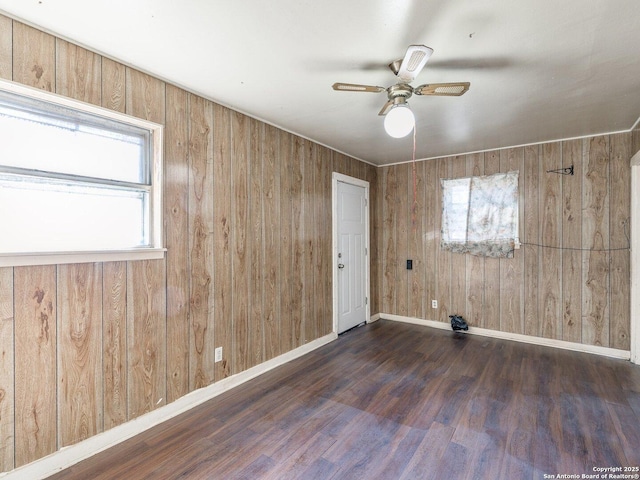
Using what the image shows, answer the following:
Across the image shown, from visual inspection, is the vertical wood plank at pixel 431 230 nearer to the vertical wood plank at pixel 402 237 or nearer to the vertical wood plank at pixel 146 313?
the vertical wood plank at pixel 402 237

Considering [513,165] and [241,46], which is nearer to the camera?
[241,46]

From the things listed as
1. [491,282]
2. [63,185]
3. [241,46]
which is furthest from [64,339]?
[491,282]

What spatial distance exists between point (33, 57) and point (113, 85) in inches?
15.0

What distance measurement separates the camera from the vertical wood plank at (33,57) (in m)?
1.60

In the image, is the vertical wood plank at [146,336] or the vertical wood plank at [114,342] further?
the vertical wood plank at [146,336]

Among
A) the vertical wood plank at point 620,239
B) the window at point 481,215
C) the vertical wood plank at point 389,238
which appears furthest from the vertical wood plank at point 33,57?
the vertical wood plank at point 620,239

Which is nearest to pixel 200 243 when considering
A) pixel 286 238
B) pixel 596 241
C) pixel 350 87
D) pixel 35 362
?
pixel 286 238

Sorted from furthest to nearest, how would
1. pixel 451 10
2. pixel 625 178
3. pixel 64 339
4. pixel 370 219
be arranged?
1. pixel 370 219
2. pixel 625 178
3. pixel 64 339
4. pixel 451 10

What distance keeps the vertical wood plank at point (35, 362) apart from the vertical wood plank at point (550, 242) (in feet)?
15.3

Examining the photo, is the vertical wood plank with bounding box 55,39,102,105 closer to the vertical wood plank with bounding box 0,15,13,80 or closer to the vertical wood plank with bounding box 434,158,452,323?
the vertical wood plank with bounding box 0,15,13,80

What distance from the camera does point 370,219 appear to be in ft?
15.6

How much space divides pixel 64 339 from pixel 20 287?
0.38m

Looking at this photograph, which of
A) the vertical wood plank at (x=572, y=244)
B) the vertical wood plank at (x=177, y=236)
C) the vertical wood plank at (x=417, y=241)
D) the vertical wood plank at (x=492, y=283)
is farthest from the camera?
the vertical wood plank at (x=417, y=241)

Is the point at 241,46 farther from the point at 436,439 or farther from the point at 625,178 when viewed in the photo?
the point at 625,178
